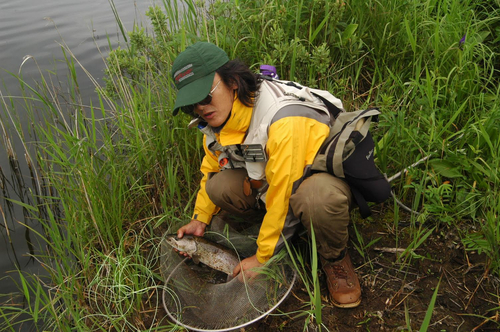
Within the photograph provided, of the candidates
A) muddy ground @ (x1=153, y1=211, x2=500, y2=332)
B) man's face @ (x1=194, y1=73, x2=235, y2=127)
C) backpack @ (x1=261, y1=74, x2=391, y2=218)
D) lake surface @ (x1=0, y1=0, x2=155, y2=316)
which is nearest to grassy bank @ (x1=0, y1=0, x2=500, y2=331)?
muddy ground @ (x1=153, y1=211, x2=500, y2=332)

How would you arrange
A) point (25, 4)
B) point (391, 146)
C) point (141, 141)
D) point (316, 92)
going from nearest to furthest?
point (316, 92) → point (391, 146) → point (141, 141) → point (25, 4)

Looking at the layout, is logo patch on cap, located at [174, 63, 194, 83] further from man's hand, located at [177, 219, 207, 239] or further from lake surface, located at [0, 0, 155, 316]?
lake surface, located at [0, 0, 155, 316]

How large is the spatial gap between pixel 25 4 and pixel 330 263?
7.05m

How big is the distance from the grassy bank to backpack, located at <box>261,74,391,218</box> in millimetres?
317

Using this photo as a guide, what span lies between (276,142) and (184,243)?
85cm

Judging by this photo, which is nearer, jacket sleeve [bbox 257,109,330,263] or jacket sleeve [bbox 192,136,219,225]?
jacket sleeve [bbox 257,109,330,263]

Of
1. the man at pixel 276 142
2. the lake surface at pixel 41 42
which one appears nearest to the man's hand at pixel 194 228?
the man at pixel 276 142

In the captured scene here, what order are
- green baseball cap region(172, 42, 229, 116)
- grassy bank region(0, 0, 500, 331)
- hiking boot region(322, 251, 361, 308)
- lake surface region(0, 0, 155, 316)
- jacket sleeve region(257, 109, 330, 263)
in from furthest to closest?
lake surface region(0, 0, 155, 316) < grassy bank region(0, 0, 500, 331) < hiking boot region(322, 251, 361, 308) < green baseball cap region(172, 42, 229, 116) < jacket sleeve region(257, 109, 330, 263)

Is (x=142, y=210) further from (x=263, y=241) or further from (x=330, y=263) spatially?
(x=330, y=263)

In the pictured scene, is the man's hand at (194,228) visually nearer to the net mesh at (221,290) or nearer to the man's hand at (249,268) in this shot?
the net mesh at (221,290)

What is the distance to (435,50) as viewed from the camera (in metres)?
2.70

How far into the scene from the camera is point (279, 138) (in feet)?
6.06

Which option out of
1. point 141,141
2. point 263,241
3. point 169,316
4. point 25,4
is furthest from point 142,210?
point 25,4

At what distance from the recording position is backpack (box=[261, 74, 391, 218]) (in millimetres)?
1929
